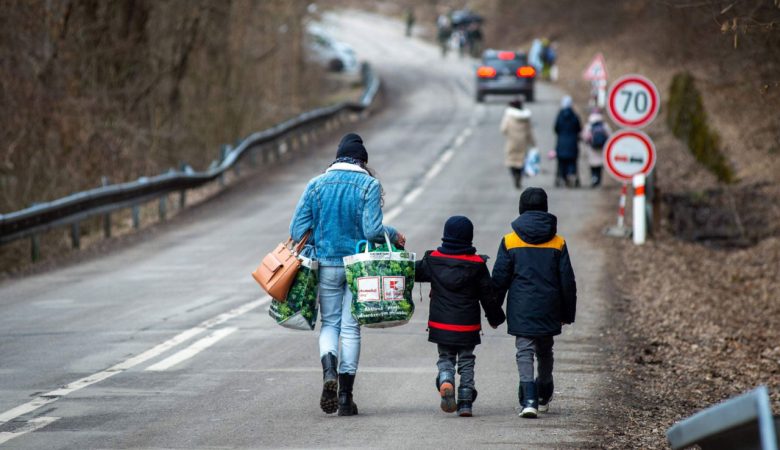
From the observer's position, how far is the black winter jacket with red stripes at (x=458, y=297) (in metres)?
7.62

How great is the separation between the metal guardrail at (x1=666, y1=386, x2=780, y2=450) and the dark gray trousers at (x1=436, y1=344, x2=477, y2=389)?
12.2 feet

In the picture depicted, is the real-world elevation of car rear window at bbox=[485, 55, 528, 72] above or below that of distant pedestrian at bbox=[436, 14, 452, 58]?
below

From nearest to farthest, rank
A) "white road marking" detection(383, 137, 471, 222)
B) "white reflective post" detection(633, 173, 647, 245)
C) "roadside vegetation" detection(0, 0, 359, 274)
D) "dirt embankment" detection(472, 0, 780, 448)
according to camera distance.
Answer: "dirt embankment" detection(472, 0, 780, 448) → "white reflective post" detection(633, 173, 647, 245) → "white road marking" detection(383, 137, 471, 222) → "roadside vegetation" detection(0, 0, 359, 274)

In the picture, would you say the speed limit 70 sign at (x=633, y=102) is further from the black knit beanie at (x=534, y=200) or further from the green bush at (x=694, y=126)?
the black knit beanie at (x=534, y=200)

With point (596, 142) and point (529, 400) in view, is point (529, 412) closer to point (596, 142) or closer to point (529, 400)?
point (529, 400)

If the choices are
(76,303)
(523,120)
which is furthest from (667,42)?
(76,303)

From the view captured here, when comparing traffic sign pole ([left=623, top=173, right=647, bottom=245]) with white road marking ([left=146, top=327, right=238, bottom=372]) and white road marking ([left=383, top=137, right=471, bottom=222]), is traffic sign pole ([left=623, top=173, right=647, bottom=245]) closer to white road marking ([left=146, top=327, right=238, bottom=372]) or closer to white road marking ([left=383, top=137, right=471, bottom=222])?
white road marking ([left=383, top=137, right=471, bottom=222])

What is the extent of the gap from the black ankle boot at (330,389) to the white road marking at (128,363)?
1.81 metres

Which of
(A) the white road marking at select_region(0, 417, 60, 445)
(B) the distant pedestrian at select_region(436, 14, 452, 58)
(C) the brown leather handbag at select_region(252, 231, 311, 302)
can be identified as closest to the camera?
(A) the white road marking at select_region(0, 417, 60, 445)

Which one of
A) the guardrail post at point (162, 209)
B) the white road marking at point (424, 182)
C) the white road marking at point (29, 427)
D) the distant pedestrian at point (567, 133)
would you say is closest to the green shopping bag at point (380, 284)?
the white road marking at point (29, 427)

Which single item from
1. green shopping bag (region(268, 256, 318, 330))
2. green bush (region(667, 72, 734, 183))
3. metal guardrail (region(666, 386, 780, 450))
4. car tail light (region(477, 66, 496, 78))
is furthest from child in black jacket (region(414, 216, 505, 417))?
car tail light (region(477, 66, 496, 78))

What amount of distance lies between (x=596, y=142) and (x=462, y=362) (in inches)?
654

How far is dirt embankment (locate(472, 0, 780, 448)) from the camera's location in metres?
9.14

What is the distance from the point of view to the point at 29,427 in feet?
23.8
